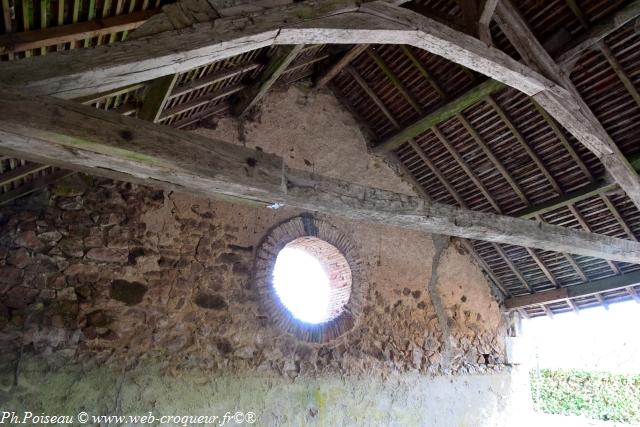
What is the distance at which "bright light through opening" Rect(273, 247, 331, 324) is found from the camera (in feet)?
16.4

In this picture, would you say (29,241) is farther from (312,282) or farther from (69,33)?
(312,282)

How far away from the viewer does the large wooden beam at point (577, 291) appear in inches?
213

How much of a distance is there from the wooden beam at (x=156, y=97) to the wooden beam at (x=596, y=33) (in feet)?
10.4

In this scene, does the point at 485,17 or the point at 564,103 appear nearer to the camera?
the point at 485,17

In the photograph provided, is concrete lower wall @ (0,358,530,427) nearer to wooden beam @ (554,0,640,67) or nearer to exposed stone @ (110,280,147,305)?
exposed stone @ (110,280,147,305)

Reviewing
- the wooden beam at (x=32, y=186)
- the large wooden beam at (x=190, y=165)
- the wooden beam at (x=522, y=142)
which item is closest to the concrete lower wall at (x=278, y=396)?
the wooden beam at (x=32, y=186)

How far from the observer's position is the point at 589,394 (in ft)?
26.6

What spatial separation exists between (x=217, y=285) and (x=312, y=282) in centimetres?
158

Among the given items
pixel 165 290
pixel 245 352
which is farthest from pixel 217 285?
pixel 245 352

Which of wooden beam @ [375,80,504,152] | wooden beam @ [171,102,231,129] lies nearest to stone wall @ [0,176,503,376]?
wooden beam @ [171,102,231,129]

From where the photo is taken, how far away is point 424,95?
5.29 metres

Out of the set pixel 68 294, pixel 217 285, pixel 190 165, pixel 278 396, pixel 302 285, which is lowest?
pixel 278 396

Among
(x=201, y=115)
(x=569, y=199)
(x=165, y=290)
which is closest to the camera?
(x=165, y=290)

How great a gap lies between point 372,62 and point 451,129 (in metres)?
1.14
